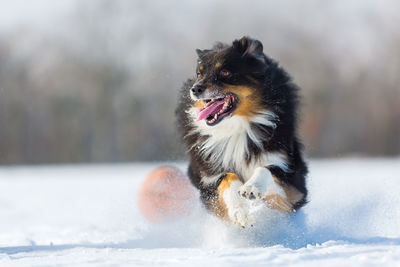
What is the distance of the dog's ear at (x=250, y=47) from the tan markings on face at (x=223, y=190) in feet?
3.53

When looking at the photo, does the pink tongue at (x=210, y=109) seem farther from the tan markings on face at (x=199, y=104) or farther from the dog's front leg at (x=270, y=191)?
the dog's front leg at (x=270, y=191)

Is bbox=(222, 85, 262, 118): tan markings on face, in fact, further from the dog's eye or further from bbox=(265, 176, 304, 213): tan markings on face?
bbox=(265, 176, 304, 213): tan markings on face

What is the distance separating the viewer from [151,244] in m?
5.31

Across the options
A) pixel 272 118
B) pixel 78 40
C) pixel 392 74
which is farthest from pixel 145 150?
pixel 272 118

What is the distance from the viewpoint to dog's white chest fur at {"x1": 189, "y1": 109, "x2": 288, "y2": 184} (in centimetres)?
460

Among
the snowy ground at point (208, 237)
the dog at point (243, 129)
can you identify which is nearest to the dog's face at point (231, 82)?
the dog at point (243, 129)

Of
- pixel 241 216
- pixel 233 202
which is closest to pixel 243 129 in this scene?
pixel 233 202

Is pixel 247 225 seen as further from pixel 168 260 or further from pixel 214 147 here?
pixel 168 260

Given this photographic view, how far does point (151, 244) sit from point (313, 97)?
22.3 metres

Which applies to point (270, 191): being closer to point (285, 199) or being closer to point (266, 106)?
point (285, 199)

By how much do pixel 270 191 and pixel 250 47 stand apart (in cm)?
129

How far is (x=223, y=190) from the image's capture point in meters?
4.53

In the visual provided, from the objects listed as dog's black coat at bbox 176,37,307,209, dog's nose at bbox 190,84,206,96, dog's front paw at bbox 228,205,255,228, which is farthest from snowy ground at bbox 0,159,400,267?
dog's nose at bbox 190,84,206,96

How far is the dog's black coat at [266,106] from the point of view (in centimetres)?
462
